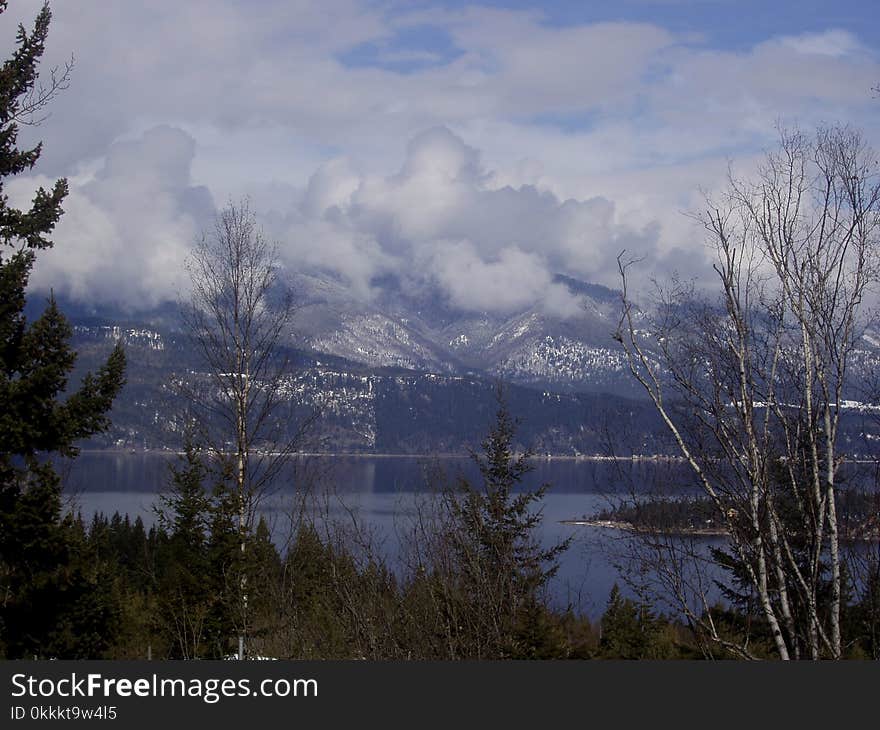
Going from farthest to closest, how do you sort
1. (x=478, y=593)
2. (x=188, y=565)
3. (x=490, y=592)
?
(x=188, y=565) < (x=478, y=593) < (x=490, y=592)

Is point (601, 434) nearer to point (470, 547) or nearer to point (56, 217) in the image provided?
point (470, 547)

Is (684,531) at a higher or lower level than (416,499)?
lower

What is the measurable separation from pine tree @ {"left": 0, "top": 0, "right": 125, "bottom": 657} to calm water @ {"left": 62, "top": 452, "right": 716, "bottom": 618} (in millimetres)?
3975

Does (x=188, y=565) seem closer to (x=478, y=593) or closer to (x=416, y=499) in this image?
(x=416, y=499)

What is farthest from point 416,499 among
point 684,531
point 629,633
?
point 629,633

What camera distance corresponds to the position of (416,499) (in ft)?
45.9

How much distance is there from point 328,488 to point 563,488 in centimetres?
9111

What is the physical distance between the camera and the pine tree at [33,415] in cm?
1312

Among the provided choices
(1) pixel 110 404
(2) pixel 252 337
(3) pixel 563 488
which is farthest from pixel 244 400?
(3) pixel 563 488

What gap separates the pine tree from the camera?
1312 centimetres

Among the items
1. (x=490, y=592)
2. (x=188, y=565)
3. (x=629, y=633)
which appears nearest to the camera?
(x=490, y=592)

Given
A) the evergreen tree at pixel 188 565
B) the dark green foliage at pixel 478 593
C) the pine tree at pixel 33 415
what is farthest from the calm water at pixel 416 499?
the pine tree at pixel 33 415

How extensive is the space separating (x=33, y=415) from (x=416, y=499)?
5.78 metres

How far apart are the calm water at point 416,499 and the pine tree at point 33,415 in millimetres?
3975
